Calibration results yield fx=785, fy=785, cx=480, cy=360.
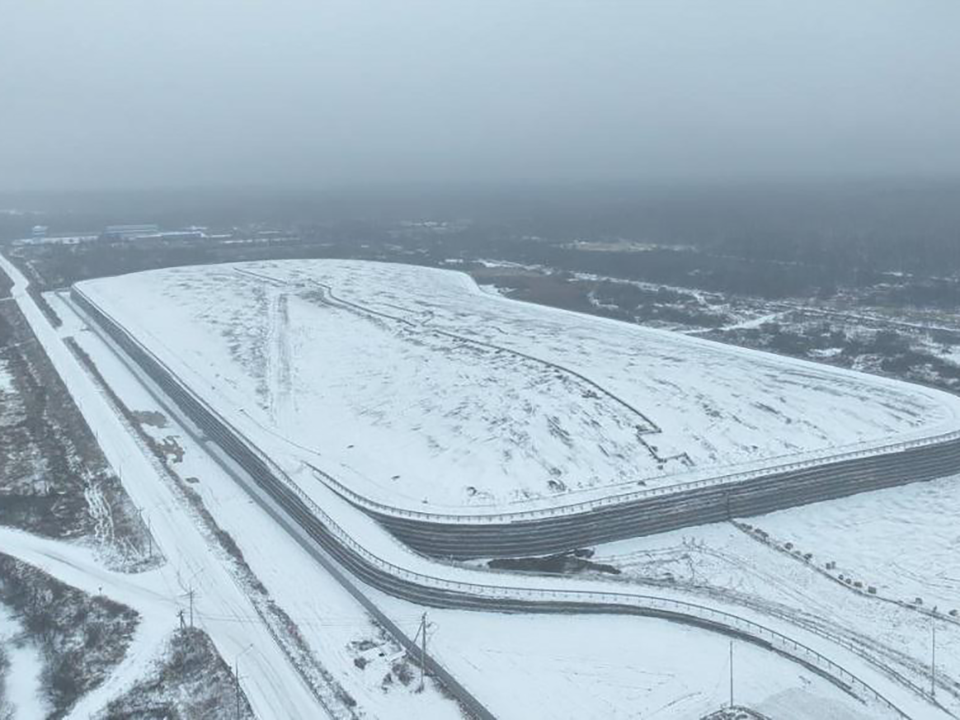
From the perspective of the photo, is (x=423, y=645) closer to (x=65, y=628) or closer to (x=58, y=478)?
(x=65, y=628)

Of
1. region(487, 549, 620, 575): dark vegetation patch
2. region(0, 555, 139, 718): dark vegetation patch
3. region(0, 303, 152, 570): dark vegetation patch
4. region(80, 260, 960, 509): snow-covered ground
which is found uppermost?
region(80, 260, 960, 509): snow-covered ground

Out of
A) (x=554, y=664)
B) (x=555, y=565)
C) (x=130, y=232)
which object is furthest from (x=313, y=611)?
(x=130, y=232)

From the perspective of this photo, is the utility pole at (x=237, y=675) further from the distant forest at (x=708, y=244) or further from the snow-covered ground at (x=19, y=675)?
the distant forest at (x=708, y=244)

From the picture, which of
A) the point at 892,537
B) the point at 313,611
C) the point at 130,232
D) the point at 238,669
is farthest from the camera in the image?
the point at 130,232

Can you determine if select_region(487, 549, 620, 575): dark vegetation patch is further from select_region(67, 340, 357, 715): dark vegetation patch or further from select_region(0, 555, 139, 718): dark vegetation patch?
select_region(0, 555, 139, 718): dark vegetation patch

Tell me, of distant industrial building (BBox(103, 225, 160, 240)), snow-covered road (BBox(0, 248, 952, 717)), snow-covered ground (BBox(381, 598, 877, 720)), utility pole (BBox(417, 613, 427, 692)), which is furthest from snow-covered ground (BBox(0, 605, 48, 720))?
distant industrial building (BBox(103, 225, 160, 240))

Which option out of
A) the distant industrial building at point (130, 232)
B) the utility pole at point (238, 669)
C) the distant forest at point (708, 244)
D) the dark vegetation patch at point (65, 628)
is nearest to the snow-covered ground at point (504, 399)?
the utility pole at point (238, 669)
